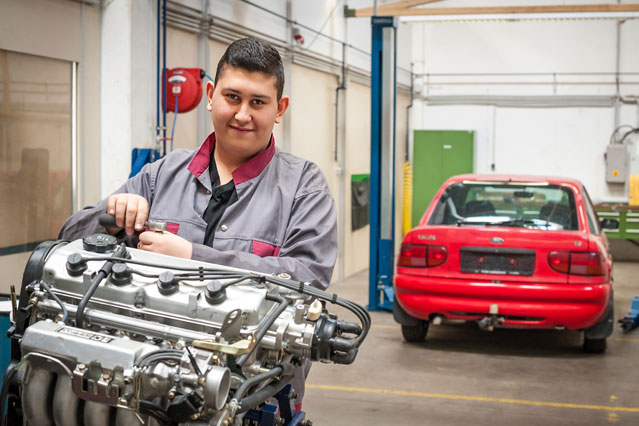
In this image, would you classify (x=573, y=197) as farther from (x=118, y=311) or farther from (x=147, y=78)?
(x=118, y=311)

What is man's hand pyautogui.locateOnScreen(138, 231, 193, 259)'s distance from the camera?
2.01 meters

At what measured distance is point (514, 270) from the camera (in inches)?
211

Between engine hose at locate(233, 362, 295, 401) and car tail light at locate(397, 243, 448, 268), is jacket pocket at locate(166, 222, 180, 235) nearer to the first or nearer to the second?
engine hose at locate(233, 362, 295, 401)

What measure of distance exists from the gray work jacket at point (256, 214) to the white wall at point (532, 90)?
40.2 ft

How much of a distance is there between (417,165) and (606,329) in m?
8.60

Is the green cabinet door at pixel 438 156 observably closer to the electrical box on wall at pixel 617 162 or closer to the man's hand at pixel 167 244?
the electrical box on wall at pixel 617 162

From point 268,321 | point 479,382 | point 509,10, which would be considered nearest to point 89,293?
point 268,321

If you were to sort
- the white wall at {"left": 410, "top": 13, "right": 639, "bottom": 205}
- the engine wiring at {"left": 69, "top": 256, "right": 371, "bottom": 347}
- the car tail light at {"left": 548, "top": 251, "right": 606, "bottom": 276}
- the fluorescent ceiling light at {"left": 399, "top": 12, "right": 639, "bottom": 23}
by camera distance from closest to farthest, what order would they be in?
the engine wiring at {"left": 69, "top": 256, "right": 371, "bottom": 347} → the car tail light at {"left": 548, "top": 251, "right": 606, "bottom": 276} → the fluorescent ceiling light at {"left": 399, "top": 12, "right": 639, "bottom": 23} → the white wall at {"left": 410, "top": 13, "right": 639, "bottom": 205}

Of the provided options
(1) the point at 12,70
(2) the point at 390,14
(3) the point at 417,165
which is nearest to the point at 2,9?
(1) the point at 12,70

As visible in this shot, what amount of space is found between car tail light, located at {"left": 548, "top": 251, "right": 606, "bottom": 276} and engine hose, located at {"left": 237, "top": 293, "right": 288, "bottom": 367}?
3.90m

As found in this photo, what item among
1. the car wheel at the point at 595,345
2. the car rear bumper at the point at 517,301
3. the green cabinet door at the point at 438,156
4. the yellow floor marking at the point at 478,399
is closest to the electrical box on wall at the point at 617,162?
the green cabinet door at the point at 438,156

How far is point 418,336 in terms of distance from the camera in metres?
6.21

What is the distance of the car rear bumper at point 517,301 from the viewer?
17.3ft

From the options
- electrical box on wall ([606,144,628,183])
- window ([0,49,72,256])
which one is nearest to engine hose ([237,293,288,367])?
window ([0,49,72,256])
